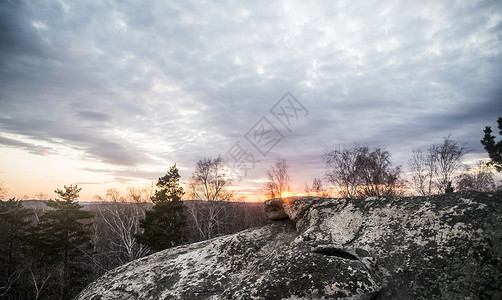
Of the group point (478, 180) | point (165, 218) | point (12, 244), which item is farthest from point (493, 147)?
point (12, 244)

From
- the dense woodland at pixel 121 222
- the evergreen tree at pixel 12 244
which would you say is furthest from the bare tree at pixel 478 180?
the evergreen tree at pixel 12 244

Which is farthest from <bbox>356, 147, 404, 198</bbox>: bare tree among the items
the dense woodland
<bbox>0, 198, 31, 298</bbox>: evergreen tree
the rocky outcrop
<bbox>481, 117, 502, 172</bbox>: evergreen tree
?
<bbox>0, 198, 31, 298</bbox>: evergreen tree

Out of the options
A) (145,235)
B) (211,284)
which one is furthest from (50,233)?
(211,284)

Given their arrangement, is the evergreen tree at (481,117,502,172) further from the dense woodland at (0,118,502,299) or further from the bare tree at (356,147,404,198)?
the bare tree at (356,147,404,198)

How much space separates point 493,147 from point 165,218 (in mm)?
41311

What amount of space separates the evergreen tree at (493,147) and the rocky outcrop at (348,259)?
38.9 metres

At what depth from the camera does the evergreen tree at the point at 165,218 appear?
77.4 feet

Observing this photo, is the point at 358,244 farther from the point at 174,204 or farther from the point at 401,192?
the point at 401,192

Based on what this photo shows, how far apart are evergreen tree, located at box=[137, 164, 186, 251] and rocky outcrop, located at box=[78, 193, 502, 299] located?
21573 mm

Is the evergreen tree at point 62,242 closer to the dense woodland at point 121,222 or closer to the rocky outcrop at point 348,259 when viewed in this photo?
the dense woodland at point 121,222

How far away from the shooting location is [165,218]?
83.9ft

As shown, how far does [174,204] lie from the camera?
88.9 ft

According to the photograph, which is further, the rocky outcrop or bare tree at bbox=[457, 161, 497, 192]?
bare tree at bbox=[457, 161, 497, 192]

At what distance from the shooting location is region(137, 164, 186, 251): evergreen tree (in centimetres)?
2359
